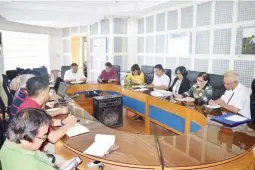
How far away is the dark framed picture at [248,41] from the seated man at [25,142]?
11.7 ft

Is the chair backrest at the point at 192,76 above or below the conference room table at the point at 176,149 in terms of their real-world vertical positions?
above

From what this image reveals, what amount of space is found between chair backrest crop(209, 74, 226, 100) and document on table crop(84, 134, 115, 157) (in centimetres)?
248

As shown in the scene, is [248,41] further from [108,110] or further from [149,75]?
[108,110]

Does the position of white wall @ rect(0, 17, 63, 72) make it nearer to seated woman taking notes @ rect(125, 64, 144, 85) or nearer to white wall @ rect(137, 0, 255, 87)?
white wall @ rect(137, 0, 255, 87)

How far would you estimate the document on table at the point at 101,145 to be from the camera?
1532 mm

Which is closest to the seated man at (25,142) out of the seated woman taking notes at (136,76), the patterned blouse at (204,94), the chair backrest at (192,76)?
the patterned blouse at (204,94)

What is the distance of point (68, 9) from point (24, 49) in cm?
343

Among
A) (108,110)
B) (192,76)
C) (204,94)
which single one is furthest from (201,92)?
(108,110)

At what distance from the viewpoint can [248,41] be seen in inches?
142

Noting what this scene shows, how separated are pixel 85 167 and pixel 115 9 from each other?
5054 mm

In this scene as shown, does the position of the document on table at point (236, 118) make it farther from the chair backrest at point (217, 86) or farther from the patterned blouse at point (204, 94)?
the chair backrest at point (217, 86)

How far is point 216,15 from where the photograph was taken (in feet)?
13.6

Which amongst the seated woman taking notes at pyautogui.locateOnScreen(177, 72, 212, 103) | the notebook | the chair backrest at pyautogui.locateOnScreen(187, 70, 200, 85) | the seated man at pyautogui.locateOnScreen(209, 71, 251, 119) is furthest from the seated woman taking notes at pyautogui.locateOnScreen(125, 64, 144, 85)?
the notebook

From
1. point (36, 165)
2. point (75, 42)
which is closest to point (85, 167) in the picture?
point (36, 165)
